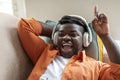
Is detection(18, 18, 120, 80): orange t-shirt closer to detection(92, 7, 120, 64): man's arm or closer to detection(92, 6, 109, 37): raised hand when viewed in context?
detection(92, 7, 120, 64): man's arm

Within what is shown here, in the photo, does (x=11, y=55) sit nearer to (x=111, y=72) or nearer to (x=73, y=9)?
(x=111, y=72)

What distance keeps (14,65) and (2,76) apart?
12cm

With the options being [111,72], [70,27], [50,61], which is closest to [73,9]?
[70,27]

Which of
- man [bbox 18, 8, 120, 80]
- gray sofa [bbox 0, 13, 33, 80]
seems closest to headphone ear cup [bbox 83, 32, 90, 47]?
man [bbox 18, 8, 120, 80]

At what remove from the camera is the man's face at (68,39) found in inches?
57.2

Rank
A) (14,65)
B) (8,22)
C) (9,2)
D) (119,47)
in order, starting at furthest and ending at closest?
(9,2)
(8,22)
(14,65)
(119,47)

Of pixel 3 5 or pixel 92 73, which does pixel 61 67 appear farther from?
pixel 3 5

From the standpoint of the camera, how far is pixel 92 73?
1.35 m

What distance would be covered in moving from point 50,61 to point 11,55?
241 millimetres

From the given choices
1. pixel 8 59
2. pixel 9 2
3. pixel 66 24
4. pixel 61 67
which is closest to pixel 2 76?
pixel 8 59

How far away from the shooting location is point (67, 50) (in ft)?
4.78

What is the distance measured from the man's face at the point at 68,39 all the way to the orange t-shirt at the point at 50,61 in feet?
0.13

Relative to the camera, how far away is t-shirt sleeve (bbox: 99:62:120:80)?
4.14ft

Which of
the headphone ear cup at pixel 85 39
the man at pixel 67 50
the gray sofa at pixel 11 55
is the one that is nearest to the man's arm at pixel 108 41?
the man at pixel 67 50
